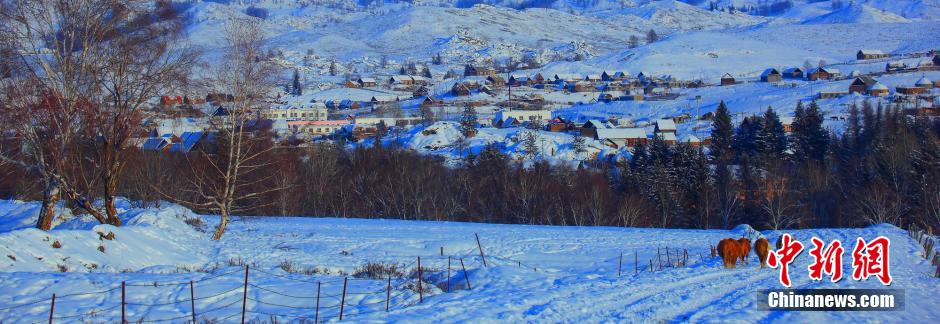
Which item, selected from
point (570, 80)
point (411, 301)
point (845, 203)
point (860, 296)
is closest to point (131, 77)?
point (411, 301)

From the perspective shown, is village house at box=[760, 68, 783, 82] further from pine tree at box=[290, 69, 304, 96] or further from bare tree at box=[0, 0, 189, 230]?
bare tree at box=[0, 0, 189, 230]

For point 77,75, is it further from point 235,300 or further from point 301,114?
point 301,114

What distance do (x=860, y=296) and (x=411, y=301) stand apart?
6383 mm

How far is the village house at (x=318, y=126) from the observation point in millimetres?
66688

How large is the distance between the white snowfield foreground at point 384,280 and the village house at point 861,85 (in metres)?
66.9

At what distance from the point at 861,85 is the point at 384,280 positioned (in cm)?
8182

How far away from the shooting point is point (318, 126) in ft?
232

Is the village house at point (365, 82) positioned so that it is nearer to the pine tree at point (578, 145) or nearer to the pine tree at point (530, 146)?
the pine tree at point (578, 145)

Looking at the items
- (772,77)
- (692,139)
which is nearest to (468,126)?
(692,139)

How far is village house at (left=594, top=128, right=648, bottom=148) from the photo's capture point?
194 ft

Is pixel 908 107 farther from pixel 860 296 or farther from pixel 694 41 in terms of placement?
pixel 694 41

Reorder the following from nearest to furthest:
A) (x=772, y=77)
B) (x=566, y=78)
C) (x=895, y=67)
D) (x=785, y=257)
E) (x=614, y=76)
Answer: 1. (x=785, y=257)
2. (x=772, y=77)
3. (x=895, y=67)
4. (x=614, y=76)
5. (x=566, y=78)

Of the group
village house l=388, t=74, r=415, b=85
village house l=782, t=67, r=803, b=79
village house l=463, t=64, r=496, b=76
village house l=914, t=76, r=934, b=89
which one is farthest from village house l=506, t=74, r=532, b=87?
village house l=914, t=76, r=934, b=89

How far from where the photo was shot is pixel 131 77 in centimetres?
1494
